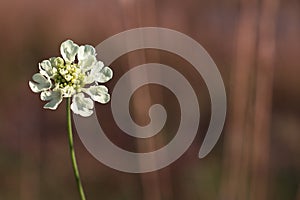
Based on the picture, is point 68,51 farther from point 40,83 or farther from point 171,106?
point 171,106

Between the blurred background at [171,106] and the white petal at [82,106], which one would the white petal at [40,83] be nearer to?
the white petal at [82,106]

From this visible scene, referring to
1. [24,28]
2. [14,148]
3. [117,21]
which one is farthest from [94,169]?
[117,21]

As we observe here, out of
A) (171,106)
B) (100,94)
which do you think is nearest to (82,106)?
(100,94)

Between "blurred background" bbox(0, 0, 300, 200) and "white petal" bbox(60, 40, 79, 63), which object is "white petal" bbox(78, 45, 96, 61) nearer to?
"white petal" bbox(60, 40, 79, 63)

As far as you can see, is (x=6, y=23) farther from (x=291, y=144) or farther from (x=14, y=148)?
(x=291, y=144)

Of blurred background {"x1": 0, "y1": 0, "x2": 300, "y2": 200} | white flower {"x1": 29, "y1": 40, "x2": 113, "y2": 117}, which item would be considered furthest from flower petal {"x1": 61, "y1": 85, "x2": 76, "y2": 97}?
blurred background {"x1": 0, "y1": 0, "x2": 300, "y2": 200}

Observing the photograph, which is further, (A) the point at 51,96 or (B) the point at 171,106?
(B) the point at 171,106

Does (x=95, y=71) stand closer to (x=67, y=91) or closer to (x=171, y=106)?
(x=67, y=91)
